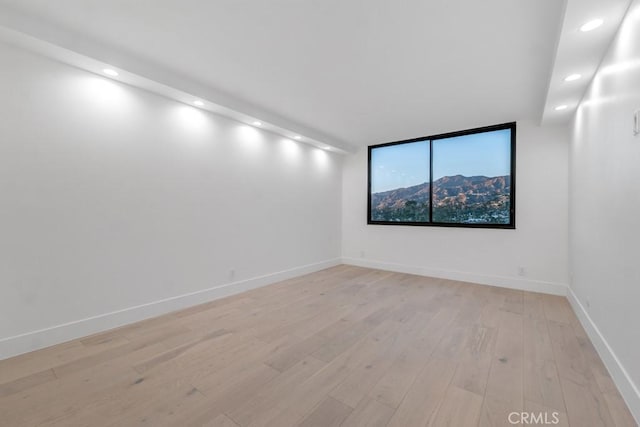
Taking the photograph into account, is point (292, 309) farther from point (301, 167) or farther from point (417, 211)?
point (417, 211)

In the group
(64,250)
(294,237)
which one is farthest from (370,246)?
(64,250)

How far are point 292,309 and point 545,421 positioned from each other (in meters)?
2.28

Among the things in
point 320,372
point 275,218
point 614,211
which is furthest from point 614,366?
point 275,218

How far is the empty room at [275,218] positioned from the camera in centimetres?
167

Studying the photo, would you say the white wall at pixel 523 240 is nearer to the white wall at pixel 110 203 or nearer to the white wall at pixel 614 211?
the white wall at pixel 614 211

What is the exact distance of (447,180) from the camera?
4742 mm

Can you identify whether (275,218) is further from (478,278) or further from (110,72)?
(478,278)

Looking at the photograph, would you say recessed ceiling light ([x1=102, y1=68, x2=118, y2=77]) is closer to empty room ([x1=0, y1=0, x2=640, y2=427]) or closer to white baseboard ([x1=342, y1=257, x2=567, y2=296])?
empty room ([x1=0, y1=0, x2=640, y2=427])

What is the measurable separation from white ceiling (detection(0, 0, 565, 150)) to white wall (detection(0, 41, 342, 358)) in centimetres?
49

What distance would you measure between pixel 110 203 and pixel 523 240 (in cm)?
519

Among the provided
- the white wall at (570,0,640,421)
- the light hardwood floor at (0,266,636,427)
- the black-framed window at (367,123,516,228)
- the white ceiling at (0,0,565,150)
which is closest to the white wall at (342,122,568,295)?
the black-framed window at (367,123,516,228)

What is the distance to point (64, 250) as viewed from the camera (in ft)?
7.79

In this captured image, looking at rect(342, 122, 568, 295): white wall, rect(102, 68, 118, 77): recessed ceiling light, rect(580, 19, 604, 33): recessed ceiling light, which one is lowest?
rect(342, 122, 568, 295): white wall

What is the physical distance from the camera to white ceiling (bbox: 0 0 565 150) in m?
1.90
